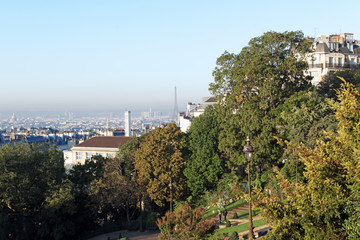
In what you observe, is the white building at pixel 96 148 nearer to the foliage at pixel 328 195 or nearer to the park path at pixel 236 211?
the park path at pixel 236 211

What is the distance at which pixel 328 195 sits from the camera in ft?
38.7

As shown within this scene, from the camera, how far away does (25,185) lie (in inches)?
1264

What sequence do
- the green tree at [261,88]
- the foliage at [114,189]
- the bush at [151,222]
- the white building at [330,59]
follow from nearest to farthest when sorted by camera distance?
the green tree at [261,88]
the foliage at [114,189]
the bush at [151,222]
the white building at [330,59]

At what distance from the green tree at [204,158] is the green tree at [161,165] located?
1121 millimetres

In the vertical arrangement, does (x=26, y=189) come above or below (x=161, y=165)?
below

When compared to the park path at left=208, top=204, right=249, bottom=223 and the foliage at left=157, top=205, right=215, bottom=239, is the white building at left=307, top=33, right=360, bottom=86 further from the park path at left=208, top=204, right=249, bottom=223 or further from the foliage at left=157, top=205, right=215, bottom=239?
the foliage at left=157, top=205, right=215, bottom=239

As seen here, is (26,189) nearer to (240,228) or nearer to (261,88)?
(240,228)

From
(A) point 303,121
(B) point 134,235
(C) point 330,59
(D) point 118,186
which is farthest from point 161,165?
(C) point 330,59

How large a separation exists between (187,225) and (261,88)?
705 inches

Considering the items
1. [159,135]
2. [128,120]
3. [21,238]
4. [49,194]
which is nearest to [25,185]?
[49,194]

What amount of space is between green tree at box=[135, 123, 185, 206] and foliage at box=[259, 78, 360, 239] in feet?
74.7

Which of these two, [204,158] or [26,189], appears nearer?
[26,189]

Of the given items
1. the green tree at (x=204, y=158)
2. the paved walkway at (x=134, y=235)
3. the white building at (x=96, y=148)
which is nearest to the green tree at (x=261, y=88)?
the green tree at (x=204, y=158)

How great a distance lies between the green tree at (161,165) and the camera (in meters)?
34.8
